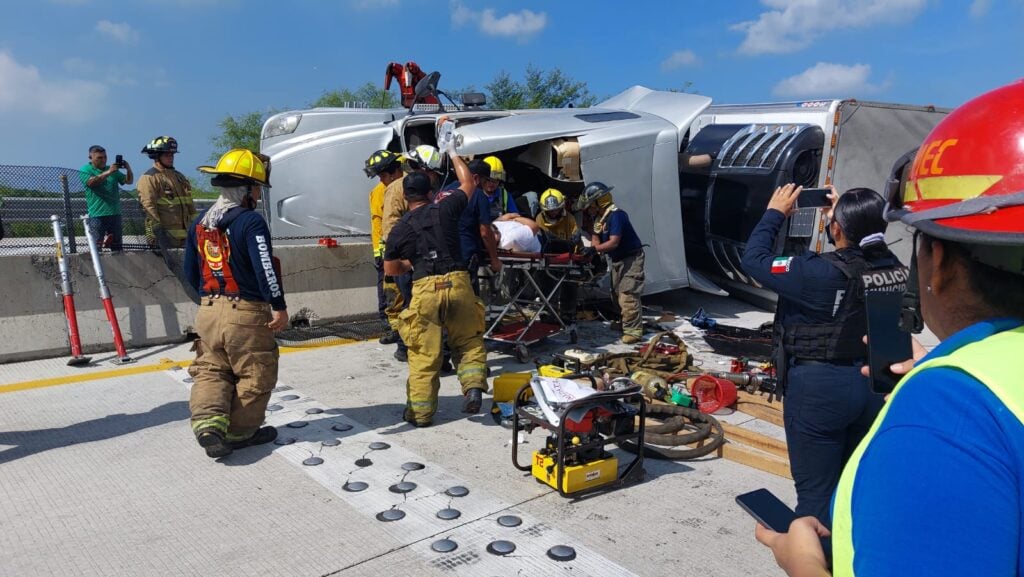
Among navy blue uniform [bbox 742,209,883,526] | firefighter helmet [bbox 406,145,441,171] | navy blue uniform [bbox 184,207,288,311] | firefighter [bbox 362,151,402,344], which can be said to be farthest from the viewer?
firefighter [bbox 362,151,402,344]

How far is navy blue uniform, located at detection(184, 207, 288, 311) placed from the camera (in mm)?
4258

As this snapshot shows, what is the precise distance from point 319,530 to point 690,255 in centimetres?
743

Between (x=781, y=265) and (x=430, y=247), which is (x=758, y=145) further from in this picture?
(x=781, y=265)

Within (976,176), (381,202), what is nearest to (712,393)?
(381,202)

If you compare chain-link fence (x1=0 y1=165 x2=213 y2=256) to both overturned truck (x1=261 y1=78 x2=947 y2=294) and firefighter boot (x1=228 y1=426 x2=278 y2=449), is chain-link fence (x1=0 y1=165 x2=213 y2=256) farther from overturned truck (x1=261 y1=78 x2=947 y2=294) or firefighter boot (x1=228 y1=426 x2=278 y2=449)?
firefighter boot (x1=228 y1=426 x2=278 y2=449)

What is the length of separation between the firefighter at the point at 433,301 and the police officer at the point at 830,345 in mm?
2642

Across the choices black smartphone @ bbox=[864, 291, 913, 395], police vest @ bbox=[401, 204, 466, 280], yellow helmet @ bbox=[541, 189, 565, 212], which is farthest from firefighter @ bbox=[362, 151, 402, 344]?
black smartphone @ bbox=[864, 291, 913, 395]

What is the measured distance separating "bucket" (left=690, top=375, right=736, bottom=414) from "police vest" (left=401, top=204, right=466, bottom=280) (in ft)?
6.91

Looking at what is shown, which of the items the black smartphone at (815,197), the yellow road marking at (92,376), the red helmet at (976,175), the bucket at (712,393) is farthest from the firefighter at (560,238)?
the red helmet at (976,175)

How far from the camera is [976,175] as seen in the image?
3.12ft

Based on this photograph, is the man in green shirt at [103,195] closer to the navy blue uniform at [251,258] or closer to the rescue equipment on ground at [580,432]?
the navy blue uniform at [251,258]

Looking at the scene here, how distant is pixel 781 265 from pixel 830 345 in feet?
1.26

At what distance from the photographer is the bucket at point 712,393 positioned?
519 centimetres

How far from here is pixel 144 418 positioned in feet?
16.3
